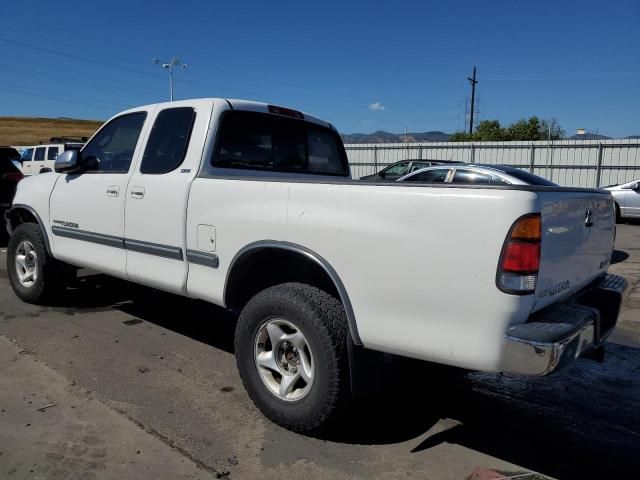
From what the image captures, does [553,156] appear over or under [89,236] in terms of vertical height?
over

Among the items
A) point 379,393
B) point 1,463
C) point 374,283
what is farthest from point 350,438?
point 1,463

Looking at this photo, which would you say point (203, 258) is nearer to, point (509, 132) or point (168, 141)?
point (168, 141)

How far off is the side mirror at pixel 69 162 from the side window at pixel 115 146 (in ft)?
0.27

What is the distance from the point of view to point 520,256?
2.30 metres

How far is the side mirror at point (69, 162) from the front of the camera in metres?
4.60

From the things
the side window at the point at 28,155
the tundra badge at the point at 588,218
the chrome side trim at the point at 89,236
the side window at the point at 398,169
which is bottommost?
the chrome side trim at the point at 89,236

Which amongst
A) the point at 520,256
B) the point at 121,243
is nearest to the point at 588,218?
the point at 520,256

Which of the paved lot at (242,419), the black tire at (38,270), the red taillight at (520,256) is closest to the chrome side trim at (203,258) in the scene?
the paved lot at (242,419)

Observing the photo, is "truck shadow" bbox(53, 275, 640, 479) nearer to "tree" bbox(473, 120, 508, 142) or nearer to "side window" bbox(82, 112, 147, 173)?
"side window" bbox(82, 112, 147, 173)

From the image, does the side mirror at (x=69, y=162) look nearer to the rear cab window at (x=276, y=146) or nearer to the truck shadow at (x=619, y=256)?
the rear cab window at (x=276, y=146)

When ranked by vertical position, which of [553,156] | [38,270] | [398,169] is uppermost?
[553,156]

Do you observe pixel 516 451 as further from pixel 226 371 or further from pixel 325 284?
pixel 226 371

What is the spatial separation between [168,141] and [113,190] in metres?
0.67

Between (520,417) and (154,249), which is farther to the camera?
(154,249)
